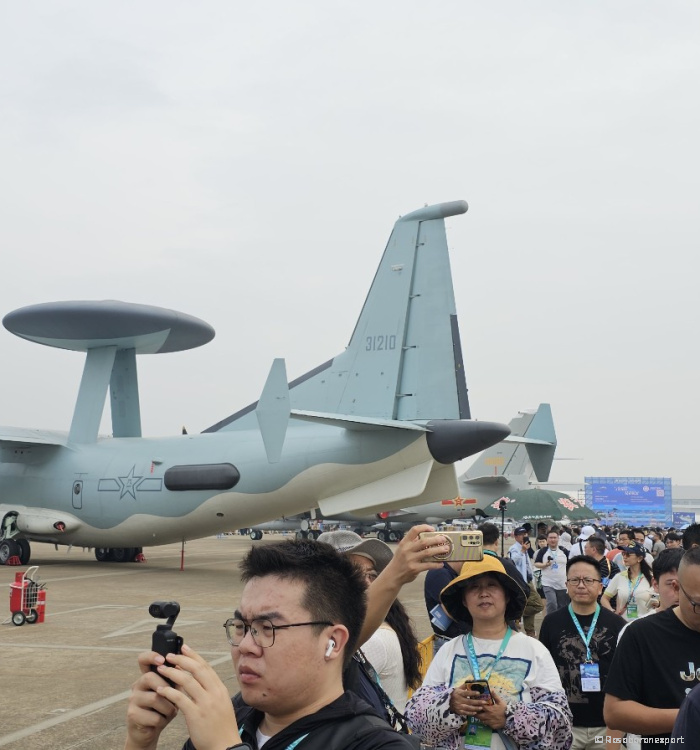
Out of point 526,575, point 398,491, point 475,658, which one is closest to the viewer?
point 475,658

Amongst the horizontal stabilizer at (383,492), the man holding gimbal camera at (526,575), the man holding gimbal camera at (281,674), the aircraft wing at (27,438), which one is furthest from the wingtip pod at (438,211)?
the man holding gimbal camera at (281,674)

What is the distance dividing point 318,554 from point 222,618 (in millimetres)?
11501

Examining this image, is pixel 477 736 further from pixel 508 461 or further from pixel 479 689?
pixel 508 461

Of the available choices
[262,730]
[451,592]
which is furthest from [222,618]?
[262,730]

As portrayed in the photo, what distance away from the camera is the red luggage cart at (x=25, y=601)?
12258mm

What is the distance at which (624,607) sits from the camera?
8156 mm

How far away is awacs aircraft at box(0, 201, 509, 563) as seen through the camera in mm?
18047

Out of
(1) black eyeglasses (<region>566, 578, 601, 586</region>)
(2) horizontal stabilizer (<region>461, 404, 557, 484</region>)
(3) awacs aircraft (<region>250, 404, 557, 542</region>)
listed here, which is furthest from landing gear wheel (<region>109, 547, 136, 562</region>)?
(1) black eyeglasses (<region>566, 578, 601, 586</region>)

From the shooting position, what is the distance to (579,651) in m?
4.89

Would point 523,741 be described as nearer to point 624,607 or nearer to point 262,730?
point 262,730

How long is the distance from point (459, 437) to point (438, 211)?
5.30 meters

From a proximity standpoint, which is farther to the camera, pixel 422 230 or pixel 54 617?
pixel 422 230

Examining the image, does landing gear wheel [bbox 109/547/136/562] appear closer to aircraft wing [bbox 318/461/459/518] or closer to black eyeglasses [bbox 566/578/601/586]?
aircraft wing [bbox 318/461/459/518]

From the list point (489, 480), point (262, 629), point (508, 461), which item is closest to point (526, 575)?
point (262, 629)
